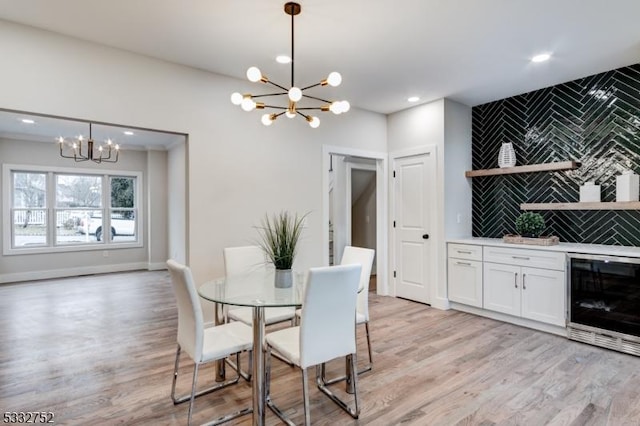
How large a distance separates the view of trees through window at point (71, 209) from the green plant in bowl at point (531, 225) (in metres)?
7.46

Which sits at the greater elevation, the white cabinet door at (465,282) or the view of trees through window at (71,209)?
the view of trees through window at (71,209)

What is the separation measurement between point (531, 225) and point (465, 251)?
2.58 ft

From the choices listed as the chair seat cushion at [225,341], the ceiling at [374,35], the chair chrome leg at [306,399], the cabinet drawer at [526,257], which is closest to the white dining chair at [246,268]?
the chair seat cushion at [225,341]

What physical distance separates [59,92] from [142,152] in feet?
16.7

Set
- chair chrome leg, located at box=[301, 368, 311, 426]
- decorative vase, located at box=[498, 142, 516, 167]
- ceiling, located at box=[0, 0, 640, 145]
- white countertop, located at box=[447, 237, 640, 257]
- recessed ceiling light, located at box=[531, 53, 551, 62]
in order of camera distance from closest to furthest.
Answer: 1. chair chrome leg, located at box=[301, 368, 311, 426]
2. ceiling, located at box=[0, 0, 640, 145]
3. white countertop, located at box=[447, 237, 640, 257]
4. recessed ceiling light, located at box=[531, 53, 551, 62]
5. decorative vase, located at box=[498, 142, 516, 167]

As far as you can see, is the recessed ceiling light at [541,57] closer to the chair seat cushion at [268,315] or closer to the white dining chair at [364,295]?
the white dining chair at [364,295]

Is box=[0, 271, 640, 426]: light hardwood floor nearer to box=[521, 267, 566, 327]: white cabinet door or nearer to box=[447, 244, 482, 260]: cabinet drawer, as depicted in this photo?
box=[521, 267, 566, 327]: white cabinet door

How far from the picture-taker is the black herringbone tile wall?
3652mm

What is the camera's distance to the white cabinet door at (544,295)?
3531 millimetres

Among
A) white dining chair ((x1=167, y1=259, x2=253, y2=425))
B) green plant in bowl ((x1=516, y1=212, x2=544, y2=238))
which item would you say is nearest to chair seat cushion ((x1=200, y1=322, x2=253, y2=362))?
white dining chair ((x1=167, y1=259, x2=253, y2=425))

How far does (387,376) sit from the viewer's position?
2.71 m

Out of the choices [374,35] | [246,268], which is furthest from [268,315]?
[374,35]

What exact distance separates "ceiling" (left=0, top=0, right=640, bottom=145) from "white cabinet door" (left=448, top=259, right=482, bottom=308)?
2.19m

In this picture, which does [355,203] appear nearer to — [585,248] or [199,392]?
[585,248]
